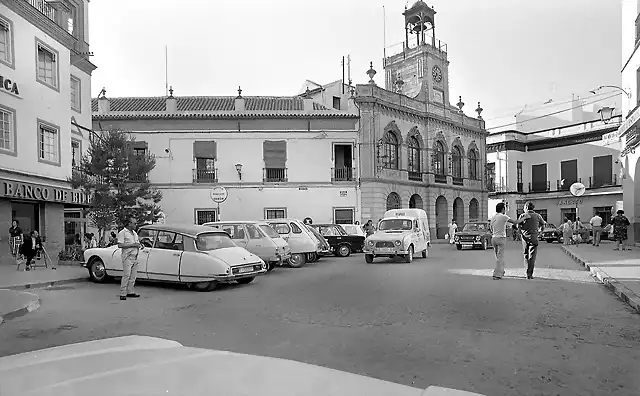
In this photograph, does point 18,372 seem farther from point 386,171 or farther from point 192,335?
point 386,171

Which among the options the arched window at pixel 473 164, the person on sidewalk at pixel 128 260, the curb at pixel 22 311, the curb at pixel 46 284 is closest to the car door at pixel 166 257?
Answer: the person on sidewalk at pixel 128 260

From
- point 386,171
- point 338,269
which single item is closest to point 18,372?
point 338,269

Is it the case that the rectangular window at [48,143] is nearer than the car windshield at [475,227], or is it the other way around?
the rectangular window at [48,143]

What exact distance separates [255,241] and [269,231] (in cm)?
108

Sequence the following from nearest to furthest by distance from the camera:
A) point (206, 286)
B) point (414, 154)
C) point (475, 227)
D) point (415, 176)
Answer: point (206, 286) < point (475, 227) < point (415, 176) < point (414, 154)

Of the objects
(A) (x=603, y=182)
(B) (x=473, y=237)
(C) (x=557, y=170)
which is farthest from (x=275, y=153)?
(A) (x=603, y=182)

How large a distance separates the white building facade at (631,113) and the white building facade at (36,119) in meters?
22.8

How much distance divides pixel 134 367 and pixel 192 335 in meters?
4.48

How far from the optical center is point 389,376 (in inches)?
180

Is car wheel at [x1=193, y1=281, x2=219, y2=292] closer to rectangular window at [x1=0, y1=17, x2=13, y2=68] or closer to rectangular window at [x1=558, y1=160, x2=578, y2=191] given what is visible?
rectangular window at [x1=0, y1=17, x2=13, y2=68]

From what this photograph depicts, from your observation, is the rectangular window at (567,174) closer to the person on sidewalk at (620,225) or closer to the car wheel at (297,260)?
the person on sidewalk at (620,225)

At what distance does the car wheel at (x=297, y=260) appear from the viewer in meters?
17.2

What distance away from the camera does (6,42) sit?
54.0ft

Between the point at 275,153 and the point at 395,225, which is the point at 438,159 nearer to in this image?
the point at 275,153
